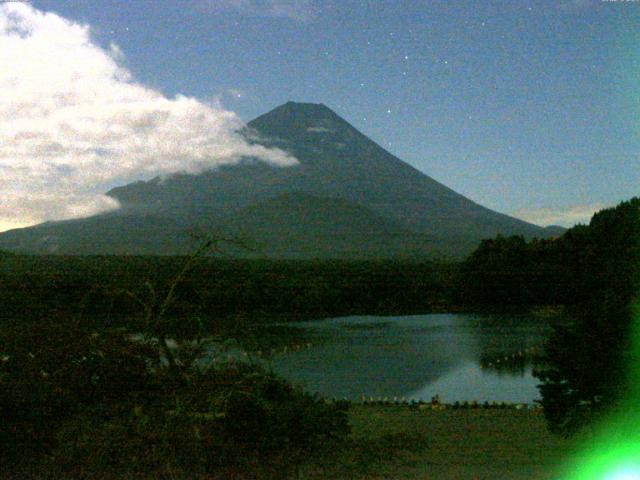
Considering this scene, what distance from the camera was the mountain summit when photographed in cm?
7019

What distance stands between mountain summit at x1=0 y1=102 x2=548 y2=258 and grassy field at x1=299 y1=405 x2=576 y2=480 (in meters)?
29.9

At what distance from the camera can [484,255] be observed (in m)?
32.6

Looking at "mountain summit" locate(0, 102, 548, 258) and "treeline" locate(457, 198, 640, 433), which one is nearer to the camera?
"treeline" locate(457, 198, 640, 433)

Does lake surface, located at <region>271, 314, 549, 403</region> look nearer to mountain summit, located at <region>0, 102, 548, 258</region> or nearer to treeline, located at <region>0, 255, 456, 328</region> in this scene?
treeline, located at <region>0, 255, 456, 328</region>

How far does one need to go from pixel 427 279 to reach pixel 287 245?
1709 inches

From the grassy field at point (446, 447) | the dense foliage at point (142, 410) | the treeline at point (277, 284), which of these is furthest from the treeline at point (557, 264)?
the dense foliage at point (142, 410)

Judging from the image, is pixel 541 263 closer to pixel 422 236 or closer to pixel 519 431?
pixel 519 431

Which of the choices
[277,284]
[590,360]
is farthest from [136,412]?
[277,284]

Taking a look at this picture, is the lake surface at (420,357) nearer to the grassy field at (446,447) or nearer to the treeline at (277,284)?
the treeline at (277,284)

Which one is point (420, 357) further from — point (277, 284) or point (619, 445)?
point (619, 445)

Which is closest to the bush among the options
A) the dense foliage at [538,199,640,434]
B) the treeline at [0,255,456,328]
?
the dense foliage at [538,199,640,434]

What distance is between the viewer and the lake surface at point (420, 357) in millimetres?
16516

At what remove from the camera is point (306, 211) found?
326 feet

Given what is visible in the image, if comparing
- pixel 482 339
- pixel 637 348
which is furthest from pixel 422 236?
pixel 637 348
